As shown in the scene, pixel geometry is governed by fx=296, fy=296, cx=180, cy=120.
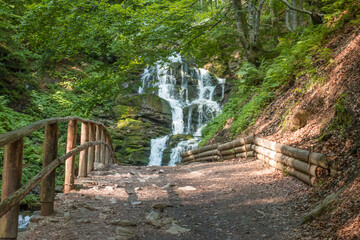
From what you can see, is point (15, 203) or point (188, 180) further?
point (188, 180)

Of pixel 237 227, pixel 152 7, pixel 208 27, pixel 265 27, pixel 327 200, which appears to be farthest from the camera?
pixel 265 27

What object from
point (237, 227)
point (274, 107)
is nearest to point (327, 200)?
point (237, 227)

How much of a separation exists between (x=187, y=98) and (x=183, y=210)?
21.1m

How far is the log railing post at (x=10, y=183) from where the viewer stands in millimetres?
2490

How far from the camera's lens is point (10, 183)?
2531 millimetres

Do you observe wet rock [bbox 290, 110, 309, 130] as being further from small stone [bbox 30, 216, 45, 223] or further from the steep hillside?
small stone [bbox 30, 216, 45, 223]

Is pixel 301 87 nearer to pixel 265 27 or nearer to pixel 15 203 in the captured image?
pixel 15 203

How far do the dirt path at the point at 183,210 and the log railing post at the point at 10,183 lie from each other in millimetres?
401

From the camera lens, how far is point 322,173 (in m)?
4.34

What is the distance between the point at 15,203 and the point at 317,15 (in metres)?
11.0

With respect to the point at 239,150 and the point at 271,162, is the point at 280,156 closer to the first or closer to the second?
the point at 271,162

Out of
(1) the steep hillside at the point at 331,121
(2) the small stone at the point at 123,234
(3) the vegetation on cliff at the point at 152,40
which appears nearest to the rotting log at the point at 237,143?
(1) the steep hillside at the point at 331,121

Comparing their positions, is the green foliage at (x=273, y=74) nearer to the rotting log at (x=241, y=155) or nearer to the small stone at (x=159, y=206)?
the rotting log at (x=241, y=155)

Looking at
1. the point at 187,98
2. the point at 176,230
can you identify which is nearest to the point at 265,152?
the point at 176,230
